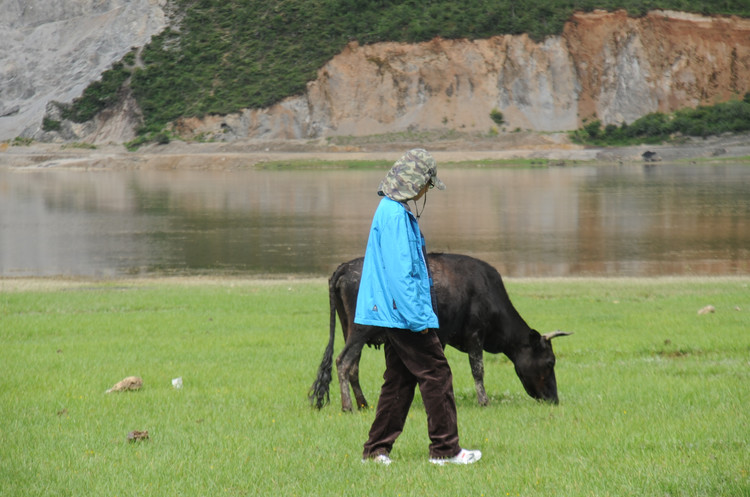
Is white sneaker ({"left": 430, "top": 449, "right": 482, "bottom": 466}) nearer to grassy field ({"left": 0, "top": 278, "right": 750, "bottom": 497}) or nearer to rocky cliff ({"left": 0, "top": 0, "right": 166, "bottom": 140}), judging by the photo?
grassy field ({"left": 0, "top": 278, "right": 750, "bottom": 497})

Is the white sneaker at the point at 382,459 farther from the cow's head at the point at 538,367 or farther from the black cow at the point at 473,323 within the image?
the cow's head at the point at 538,367

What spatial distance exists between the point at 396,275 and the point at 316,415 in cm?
283

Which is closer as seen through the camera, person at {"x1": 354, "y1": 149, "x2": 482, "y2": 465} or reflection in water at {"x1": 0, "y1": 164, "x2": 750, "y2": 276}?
person at {"x1": 354, "y1": 149, "x2": 482, "y2": 465}

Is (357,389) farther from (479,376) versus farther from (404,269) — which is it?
(404,269)

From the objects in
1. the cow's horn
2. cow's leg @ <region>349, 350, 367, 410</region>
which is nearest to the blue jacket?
cow's leg @ <region>349, 350, 367, 410</region>

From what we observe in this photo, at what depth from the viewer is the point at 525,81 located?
111 metres

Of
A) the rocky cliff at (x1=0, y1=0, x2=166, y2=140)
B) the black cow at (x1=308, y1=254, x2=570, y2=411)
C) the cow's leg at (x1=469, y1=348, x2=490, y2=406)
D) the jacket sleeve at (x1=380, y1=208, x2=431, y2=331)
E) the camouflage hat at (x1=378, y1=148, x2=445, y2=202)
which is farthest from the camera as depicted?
the rocky cliff at (x1=0, y1=0, x2=166, y2=140)

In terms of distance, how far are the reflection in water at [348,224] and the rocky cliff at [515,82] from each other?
3210 centimetres

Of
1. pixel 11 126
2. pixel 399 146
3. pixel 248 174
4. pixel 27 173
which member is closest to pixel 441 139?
pixel 399 146

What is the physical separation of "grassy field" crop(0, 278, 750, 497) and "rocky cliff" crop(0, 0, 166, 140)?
110 meters

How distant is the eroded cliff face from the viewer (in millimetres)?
108138

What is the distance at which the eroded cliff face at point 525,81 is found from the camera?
108138mm

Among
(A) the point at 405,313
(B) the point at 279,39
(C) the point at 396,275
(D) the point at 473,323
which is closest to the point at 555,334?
(D) the point at 473,323

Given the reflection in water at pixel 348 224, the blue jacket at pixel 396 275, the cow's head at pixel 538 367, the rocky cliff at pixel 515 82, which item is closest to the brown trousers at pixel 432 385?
the blue jacket at pixel 396 275
